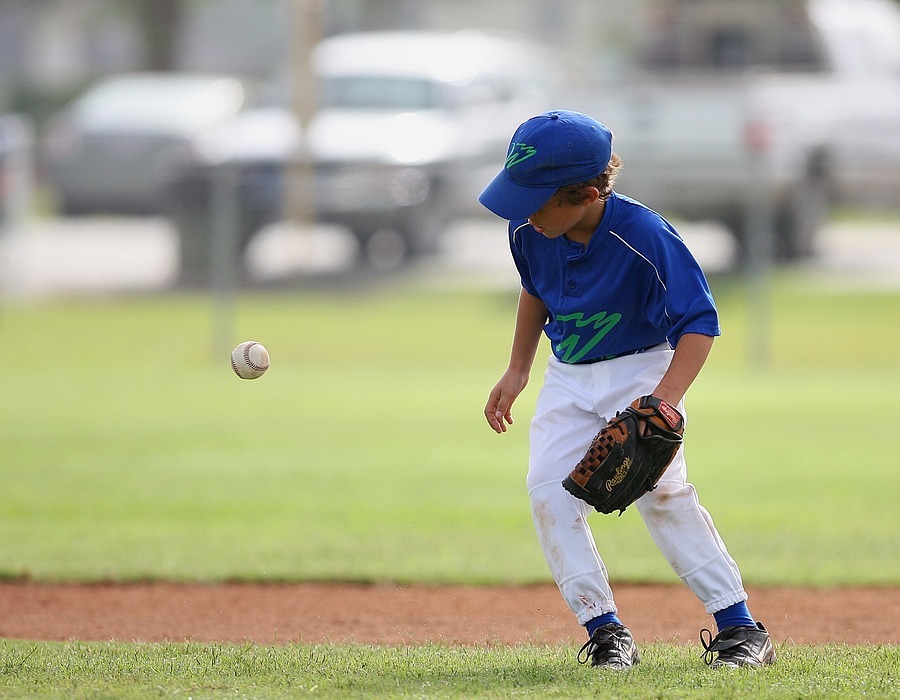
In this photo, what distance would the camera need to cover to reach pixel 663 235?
3982 millimetres

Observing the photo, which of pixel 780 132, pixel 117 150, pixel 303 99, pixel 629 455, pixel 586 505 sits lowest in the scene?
pixel 586 505

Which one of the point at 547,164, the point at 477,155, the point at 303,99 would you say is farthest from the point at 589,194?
the point at 303,99

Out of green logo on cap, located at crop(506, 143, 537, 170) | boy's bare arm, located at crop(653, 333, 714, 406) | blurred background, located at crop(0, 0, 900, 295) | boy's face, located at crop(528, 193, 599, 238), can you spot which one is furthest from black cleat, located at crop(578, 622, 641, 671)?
blurred background, located at crop(0, 0, 900, 295)

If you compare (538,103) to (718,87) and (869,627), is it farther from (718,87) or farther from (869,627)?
(869,627)

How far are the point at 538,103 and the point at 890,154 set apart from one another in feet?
13.3

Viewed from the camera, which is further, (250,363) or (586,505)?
(250,363)

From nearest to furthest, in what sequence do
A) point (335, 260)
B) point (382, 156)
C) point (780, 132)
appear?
point (780, 132) < point (335, 260) < point (382, 156)

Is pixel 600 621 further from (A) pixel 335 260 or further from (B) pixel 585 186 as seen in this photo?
(A) pixel 335 260

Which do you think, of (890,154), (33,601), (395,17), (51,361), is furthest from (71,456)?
(395,17)

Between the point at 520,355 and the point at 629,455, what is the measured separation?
0.67 meters

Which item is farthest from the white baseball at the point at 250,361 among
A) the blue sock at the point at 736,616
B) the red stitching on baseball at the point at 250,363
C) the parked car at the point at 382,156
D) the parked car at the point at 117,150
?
the parked car at the point at 117,150

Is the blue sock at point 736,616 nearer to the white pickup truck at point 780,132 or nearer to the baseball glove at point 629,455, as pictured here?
the baseball glove at point 629,455

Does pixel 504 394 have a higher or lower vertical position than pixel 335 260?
higher

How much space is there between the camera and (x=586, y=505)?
13.6ft
